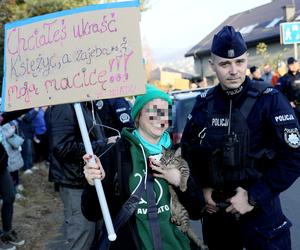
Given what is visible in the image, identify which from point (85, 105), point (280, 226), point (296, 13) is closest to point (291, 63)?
point (85, 105)

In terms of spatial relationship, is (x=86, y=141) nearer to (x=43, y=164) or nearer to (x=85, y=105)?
(x=85, y=105)

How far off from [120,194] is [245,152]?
78cm

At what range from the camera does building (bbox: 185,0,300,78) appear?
99.5 ft

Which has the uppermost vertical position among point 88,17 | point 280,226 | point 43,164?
point 88,17

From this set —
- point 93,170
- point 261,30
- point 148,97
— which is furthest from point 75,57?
point 261,30

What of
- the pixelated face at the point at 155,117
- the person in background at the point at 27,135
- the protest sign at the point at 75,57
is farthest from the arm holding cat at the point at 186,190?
the person in background at the point at 27,135

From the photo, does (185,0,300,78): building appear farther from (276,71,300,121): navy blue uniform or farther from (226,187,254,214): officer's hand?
(226,187,254,214): officer's hand

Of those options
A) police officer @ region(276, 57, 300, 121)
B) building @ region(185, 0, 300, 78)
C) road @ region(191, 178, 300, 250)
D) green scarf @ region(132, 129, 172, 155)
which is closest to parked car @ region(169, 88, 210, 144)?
road @ region(191, 178, 300, 250)

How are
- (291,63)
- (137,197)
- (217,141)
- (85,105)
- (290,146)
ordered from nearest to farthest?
1. (137,197)
2. (290,146)
3. (217,141)
4. (85,105)
5. (291,63)

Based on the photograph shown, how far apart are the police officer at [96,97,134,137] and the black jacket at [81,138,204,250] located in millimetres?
1702

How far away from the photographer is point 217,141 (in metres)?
2.90

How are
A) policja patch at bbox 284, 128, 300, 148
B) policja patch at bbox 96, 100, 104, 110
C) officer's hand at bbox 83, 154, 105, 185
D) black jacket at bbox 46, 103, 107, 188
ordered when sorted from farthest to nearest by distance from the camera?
policja patch at bbox 96, 100, 104, 110 → black jacket at bbox 46, 103, 107, 188 → policja patch at bbox 284, 128, 300, 148 → officer's hand at bbox 83, 154, 105, 185

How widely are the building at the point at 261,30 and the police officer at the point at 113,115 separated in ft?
72.7

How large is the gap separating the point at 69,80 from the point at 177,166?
75 centimetres
